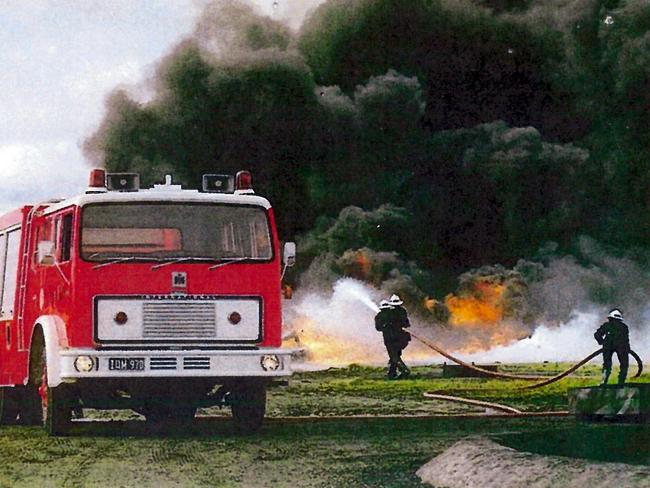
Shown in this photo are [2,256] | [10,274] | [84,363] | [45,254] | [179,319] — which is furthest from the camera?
[2,256]

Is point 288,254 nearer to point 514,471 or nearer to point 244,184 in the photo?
Answer: point 244,184

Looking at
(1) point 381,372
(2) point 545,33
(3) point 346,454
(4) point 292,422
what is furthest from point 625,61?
(3) point 346,454

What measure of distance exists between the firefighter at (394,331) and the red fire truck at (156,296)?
12099 millimetres

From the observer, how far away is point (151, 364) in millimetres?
14219

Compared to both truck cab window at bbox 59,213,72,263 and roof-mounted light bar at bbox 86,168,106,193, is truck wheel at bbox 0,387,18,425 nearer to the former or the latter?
truck cab window at bbox 59,213,72,263

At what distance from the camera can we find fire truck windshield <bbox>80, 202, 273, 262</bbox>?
579 inches

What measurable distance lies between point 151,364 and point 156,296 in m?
0.70

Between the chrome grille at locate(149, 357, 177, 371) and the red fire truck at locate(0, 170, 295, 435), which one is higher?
the red fire truck at locate(0, 170, 295, 435)

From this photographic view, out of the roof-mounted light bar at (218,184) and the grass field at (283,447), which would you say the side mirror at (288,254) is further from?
the grass field at (283,447)

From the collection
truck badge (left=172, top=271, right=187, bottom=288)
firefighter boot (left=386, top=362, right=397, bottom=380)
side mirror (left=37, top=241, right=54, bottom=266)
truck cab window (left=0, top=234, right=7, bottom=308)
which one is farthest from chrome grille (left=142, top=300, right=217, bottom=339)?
firefighter boot (left=386, top=362, right=397, bottom=380)

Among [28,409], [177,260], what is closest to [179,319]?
[177,260]

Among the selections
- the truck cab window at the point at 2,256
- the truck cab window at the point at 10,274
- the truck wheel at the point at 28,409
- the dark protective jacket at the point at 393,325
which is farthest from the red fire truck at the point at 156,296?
the dark protective jacket at the point at 393,325

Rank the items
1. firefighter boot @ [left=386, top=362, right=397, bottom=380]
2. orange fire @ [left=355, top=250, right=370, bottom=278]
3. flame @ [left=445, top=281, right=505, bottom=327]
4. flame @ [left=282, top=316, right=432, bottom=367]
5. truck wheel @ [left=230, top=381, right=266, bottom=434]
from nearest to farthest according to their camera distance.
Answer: truck wheel @ [left=230, top=381, right=266, bottom=434] → firefighter boot @ [left=386, top=362, right=397, bottom=380] → flame @ [left=282, top=316, right=432, bottom=367] → orange fire @ [left=355, top=250, right=370, bottom=278] → flame @ [left=445, top=281, right=505, bottom=327]

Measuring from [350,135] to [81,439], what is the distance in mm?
42512
